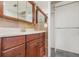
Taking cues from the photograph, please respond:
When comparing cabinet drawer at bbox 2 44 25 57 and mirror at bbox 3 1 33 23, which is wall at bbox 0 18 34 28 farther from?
cabinet drawer at bbox 2 44 25 57

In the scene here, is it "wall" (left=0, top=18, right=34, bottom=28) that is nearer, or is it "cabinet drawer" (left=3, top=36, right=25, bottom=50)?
"cabinet drawer" (left=3, top=36, right=25, bottom=50)

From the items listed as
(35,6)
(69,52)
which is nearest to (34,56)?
(69,52)

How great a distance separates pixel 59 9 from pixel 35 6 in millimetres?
285

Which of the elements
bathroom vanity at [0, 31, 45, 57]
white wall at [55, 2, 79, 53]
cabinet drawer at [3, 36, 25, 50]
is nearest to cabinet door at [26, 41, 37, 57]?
bathroom vanity at [0, 31, 45, 57]

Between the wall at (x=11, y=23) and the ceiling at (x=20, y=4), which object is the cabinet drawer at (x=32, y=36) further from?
the ceiling at (x=20, y=4)

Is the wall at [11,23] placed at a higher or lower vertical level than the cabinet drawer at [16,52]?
higher

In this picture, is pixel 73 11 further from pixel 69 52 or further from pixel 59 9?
pixel 69 52

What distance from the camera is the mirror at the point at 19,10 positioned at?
1.20 m

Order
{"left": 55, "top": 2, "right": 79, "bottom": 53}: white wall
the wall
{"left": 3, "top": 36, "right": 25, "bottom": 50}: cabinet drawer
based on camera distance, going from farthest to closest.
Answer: {"left": 55, "top": 2, "right": 79, "bottom": 53}: white wall
the wall
{"left": 3, "top": 36, "right": 25, "bottom": 50}: cabinet drawer

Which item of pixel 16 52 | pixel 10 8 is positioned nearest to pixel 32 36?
pixel 16 52

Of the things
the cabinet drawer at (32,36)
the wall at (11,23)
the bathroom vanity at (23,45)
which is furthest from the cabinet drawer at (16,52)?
the wall at (11,23)

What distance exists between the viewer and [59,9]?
1258mm

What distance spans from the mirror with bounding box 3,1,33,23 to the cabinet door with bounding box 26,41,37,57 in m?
0.31

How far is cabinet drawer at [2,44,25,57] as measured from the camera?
2.88 ft
